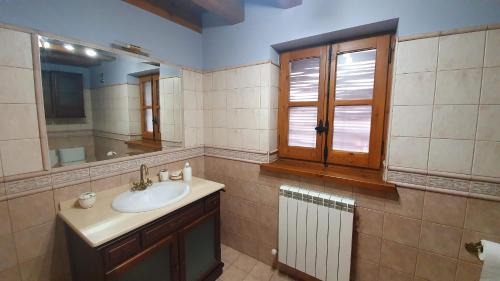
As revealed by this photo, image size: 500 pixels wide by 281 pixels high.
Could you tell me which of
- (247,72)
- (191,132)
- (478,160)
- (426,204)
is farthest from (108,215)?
(478,160)

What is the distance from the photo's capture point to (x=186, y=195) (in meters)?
1.45

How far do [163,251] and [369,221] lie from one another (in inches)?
56.8

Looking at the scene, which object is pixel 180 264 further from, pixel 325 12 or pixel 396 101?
pixel 325 12

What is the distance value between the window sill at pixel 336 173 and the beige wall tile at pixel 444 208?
0.21 m

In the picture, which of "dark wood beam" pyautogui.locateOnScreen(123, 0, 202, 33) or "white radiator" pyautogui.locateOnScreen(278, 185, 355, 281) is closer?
"white radiator" pyautogui.locateOnScreen(278, 185, 355, 281)

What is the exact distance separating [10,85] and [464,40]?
2.46 meters

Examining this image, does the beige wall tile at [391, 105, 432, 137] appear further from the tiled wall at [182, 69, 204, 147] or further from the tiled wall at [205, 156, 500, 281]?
the tiled wall at [182, 69, 204, 147]

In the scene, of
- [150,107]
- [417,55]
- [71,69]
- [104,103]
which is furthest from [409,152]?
[71,69]

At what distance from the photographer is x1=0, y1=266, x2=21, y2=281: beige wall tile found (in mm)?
1060

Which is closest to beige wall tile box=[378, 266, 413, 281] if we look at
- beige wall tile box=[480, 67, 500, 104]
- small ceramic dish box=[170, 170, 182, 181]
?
beige wall tile box=[480, 67, 500, 104]

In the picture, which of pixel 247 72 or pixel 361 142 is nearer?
pixel 361 142

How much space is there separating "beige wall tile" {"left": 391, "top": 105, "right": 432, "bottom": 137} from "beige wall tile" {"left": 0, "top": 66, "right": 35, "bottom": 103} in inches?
85.6

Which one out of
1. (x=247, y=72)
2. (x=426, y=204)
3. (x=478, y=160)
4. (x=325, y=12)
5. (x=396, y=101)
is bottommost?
(x=426, y=204)

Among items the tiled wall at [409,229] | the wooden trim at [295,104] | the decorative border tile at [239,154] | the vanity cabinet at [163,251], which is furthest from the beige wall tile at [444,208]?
the vanity cabinet at [163,251]
